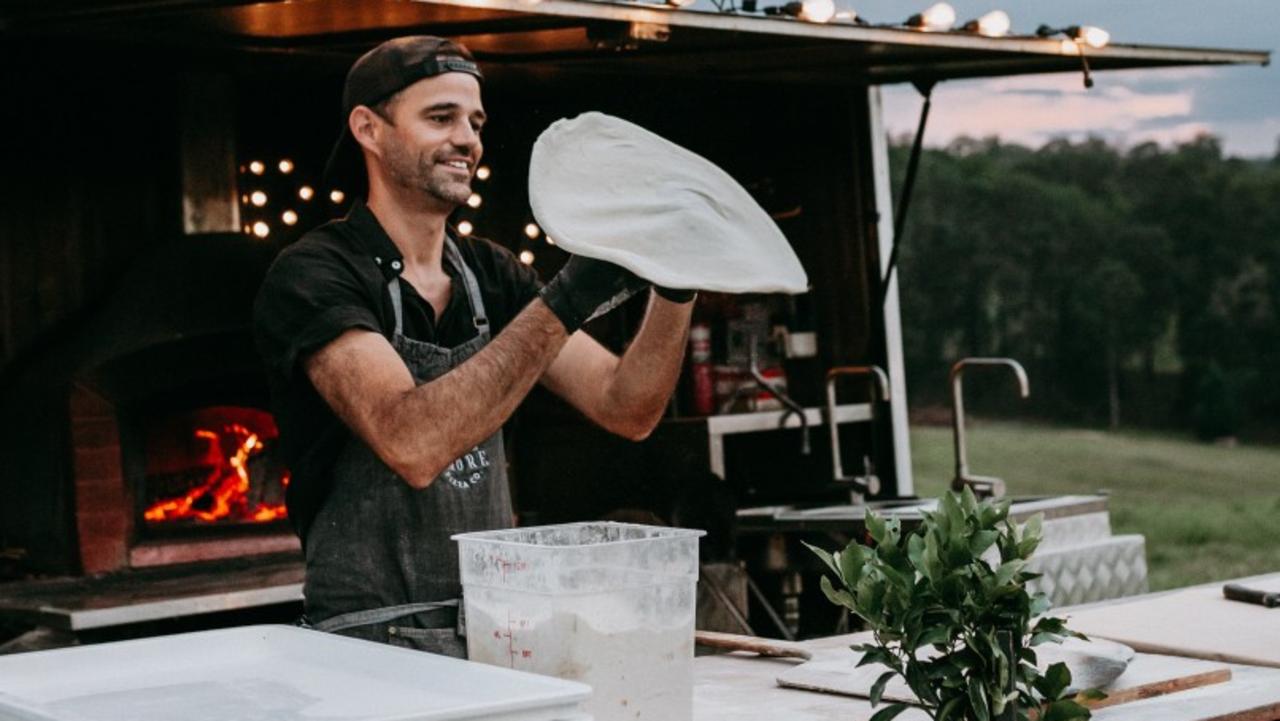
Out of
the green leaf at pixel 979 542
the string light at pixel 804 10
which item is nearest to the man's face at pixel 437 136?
the green leaf at pixel 979 542

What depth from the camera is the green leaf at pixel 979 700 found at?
72.4 inches

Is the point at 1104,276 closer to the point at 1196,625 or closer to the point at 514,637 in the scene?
the point at 1196,625

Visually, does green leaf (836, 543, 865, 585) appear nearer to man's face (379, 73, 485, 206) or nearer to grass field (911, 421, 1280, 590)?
man's face (379, 73, 485, 206)

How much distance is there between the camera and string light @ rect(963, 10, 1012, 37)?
17.8 feet

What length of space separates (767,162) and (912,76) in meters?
0.68

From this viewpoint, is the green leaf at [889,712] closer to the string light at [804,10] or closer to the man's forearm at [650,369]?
the man's forearm at [650,369]

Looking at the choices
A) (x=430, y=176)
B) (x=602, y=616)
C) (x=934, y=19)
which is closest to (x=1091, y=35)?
(x=934, y=19)

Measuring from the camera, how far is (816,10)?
16.4ft

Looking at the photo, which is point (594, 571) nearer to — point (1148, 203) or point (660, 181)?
point (660, 181)

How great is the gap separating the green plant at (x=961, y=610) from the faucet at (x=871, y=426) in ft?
12.0

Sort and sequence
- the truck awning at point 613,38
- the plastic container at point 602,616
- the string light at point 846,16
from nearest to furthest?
the plastic container at point 602,616
the truck awning at point 613,38
the string light at point 846,16

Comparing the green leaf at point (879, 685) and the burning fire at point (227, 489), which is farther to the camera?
the burning fire at point (227, 489)

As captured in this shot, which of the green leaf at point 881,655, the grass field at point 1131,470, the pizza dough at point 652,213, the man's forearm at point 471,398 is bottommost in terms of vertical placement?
the grass field at point 1131,470

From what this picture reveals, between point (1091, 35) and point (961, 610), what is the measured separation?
4.11m
